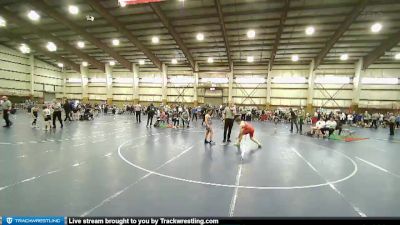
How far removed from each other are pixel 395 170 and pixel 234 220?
26.6 feet

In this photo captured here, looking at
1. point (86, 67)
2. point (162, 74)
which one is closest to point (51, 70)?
point (86, 67)

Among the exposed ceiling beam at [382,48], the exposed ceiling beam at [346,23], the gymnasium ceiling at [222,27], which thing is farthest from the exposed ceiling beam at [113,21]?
the exposed ceiling beam at [382,48]

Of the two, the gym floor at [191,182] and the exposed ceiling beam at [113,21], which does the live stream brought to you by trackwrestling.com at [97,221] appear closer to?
the gym floor at [191,182]

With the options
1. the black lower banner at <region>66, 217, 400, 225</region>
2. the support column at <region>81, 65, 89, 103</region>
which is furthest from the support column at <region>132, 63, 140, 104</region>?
the black lower banner at <region>66, 217, 400, 225</region>

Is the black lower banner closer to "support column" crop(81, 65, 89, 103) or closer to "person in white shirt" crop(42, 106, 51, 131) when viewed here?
"person in white shirt" crop(42, 106, 51, 131)

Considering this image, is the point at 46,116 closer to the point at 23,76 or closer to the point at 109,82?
the point at 109,82

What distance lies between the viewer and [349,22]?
21047 mm

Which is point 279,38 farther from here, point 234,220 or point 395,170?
point 234,220

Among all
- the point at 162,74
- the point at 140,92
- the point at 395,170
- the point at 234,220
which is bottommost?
the point at 395,170

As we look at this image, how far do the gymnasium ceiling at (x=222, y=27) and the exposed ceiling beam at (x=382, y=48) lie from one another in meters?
0.10

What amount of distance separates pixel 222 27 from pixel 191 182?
21400mm

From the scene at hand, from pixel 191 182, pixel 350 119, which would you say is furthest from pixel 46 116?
pixel 350 119

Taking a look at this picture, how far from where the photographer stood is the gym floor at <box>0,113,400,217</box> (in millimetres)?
4215

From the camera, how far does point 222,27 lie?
24.1m
